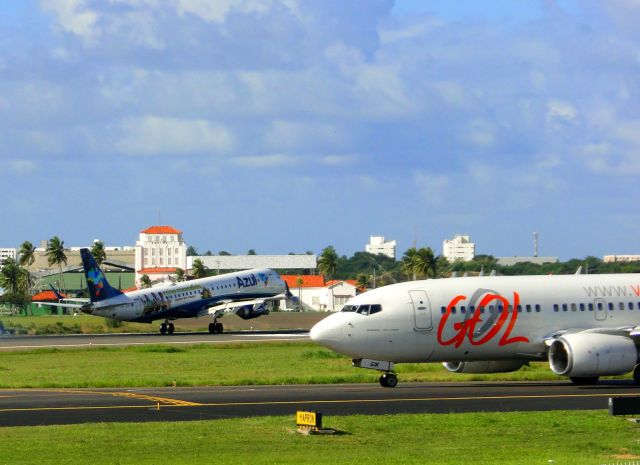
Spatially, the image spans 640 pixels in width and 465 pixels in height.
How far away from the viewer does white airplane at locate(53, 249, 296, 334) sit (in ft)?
300

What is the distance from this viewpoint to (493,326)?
41.0m

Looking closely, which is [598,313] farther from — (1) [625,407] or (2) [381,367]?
(1) [625,407]

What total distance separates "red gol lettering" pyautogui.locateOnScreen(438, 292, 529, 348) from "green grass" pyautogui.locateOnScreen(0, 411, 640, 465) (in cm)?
915

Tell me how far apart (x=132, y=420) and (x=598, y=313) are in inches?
733

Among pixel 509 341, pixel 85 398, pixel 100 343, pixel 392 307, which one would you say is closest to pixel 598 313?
pixel 509 341

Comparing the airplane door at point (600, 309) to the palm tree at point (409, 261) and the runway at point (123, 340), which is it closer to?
the runway at point (123, 340)

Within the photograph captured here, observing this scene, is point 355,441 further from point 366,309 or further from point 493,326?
point 493,326

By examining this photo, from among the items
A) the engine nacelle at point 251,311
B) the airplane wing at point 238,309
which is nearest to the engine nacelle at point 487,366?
the airplane wing at point 238,309

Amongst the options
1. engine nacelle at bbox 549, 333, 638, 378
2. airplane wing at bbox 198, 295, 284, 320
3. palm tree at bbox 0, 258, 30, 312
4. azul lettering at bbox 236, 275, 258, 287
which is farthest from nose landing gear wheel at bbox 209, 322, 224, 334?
palm tree at bbox 0, 258, 30, 312

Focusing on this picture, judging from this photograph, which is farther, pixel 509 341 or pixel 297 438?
pixel 509 341

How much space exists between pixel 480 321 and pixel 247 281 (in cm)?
6023

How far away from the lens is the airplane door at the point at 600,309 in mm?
42750

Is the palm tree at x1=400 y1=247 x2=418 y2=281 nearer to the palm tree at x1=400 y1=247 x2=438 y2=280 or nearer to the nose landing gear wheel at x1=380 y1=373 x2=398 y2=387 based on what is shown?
the palm tree at x1=400 y1=247 x2=438 y2=280

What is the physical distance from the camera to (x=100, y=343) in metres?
78.2
